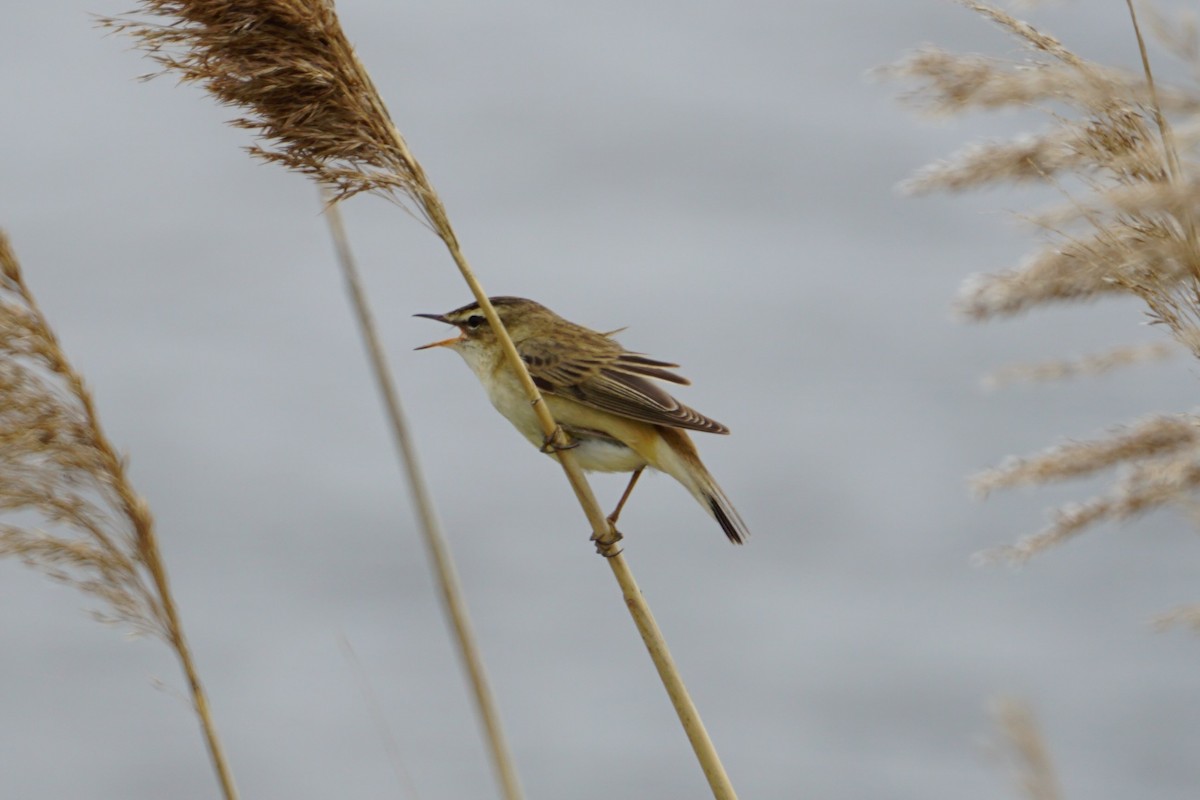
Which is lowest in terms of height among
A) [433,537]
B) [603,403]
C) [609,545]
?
[609,545]

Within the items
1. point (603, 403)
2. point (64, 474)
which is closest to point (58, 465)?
point (64, 474)

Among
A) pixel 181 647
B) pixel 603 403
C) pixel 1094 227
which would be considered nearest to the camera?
pixel 1094 227

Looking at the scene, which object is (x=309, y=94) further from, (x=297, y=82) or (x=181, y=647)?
(x=181, y=647)

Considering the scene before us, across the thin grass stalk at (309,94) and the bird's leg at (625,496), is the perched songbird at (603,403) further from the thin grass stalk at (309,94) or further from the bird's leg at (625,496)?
the thin grass stalk at (309,94)

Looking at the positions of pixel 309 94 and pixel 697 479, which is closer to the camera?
pixel 309 94

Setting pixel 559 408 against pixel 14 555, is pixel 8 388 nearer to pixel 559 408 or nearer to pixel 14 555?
pixel 14 555

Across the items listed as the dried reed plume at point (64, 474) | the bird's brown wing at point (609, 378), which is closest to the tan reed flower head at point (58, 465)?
the dried reed plume at point (64, 474)

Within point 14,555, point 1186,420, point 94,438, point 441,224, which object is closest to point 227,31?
point 441,224
